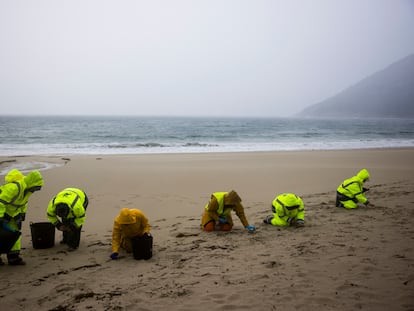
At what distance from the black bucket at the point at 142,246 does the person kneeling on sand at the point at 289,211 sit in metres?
2.65

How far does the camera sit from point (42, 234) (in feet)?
15.7

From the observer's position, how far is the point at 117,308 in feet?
9.87

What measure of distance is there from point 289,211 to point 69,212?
12.7ft

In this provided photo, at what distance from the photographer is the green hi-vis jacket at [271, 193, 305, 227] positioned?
557 cm

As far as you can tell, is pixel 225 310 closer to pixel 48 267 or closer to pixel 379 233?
pixel 48 267

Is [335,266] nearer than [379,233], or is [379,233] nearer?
[335,266]

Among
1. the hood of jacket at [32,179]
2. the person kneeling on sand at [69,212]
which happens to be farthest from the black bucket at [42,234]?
the hood of jacket at [32,179]

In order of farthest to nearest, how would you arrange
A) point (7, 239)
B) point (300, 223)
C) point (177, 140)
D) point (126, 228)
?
point (177, 140) < point (300, 223) < point (126, 228) < point (7, 239)

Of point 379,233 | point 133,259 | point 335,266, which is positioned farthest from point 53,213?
point 379,233

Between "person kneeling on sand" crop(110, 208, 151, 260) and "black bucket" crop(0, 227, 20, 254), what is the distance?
1.28 metres

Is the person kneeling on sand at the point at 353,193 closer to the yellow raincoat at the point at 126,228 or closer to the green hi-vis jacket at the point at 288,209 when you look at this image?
the green hi-vis jacket at the point at 288,209

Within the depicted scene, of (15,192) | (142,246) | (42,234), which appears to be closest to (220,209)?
(142,246)

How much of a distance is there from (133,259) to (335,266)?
9.13 feet

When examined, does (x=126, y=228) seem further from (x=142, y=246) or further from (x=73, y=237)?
(x=73, y=237)
